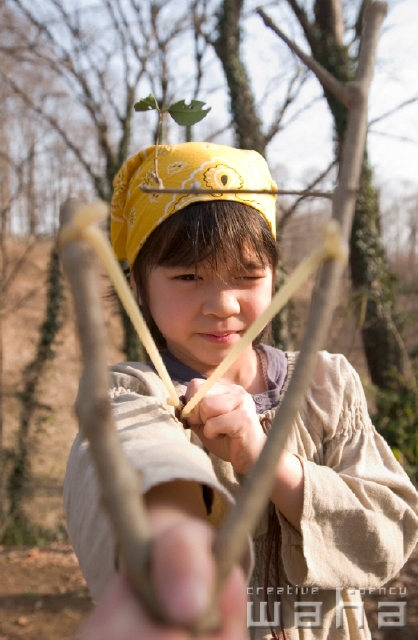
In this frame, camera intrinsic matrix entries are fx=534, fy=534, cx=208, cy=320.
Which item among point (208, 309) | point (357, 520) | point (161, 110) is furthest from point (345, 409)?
point (161, 110)

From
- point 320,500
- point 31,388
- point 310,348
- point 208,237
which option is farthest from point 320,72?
A: point 31,388

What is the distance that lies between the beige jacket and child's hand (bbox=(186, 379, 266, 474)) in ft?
0.15

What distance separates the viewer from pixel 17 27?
5.23 m

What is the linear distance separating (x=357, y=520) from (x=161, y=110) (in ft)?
2.75

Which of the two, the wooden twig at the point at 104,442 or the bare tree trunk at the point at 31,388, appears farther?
the bare tree trunk at the point at 31,388

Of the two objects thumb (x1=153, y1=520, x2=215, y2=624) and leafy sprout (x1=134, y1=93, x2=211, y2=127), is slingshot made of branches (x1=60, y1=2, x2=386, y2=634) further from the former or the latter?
leafy sprout (x1=134, y1=93, x2=211, y2=127)

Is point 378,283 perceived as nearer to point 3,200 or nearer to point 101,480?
point 101,480

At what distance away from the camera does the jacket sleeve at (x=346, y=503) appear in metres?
0.96

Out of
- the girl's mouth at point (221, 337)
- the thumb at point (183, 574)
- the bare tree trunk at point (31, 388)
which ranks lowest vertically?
the bare tree trunk at point (31, 388)

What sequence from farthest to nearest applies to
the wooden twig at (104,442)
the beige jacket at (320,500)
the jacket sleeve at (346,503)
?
the jacket sleeve at (346,503), the beige jacket at (320,500), the wooden twig at (104,442)

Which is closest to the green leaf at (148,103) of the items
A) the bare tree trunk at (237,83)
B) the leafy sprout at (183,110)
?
the leafy sprout at (183,110)

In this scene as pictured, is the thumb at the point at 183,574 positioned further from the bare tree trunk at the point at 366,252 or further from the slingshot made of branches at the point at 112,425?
the bare tree trunk at the point at 366,252

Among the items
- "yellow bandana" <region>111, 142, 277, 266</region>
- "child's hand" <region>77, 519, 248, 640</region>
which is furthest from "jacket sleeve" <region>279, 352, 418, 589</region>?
"child's hand" <region>77, 519, 248, 640</region>

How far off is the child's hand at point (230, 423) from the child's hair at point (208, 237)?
37 centimetres
